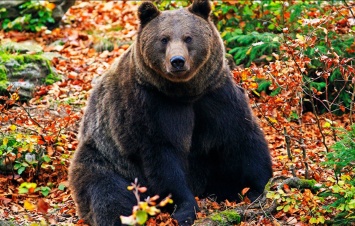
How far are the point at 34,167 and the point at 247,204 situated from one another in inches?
118

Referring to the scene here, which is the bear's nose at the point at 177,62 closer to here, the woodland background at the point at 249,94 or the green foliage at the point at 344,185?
the woodland background at the point at 249,94

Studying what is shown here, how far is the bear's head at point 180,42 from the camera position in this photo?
6914 millimetres

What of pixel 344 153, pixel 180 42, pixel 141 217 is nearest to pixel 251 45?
pixel 180 42

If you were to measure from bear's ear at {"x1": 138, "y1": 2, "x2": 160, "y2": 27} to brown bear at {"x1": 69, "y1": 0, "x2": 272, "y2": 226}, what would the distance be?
1 centimetres

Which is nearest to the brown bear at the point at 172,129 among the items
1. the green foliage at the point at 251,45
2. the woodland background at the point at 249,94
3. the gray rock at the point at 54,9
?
the woodland background at the point at 249,94

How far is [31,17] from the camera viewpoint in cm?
1327

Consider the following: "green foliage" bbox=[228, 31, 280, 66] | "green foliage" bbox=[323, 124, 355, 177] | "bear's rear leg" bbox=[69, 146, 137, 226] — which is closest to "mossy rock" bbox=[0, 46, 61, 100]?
"green foliage" bbox=[228, 31, 280, 66]

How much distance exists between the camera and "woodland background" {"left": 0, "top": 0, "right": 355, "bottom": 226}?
668cm

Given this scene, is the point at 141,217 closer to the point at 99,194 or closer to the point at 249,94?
the point at 99,194

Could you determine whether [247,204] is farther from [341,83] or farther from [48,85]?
[48,85]

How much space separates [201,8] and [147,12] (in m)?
0.57

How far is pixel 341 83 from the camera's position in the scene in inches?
396

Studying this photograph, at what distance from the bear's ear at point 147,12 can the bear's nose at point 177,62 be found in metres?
0.79

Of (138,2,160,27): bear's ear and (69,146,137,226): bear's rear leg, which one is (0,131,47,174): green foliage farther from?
(138,2,160,27): bear's ear
